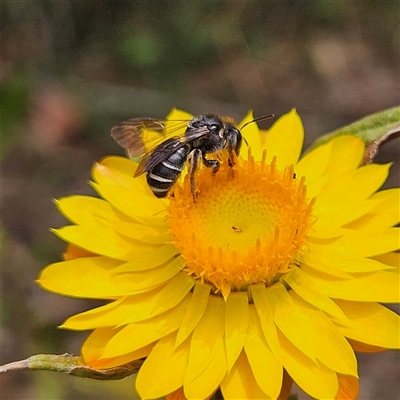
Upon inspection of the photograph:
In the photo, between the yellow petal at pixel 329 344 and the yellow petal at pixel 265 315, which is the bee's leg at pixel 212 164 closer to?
the yellow petal at pixel 265 315

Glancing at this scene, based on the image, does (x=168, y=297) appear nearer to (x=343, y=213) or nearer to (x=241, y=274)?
(x=241, y=274)

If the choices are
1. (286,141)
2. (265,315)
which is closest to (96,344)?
(265,315)

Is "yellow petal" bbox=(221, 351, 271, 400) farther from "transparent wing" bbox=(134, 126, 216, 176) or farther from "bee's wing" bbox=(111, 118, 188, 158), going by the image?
"bee's wing" bbox=(111, 118, 188, 158)

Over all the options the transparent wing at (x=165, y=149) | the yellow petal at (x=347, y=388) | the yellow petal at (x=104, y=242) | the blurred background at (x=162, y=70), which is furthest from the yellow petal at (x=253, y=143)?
the blurred background at (x=162, y=70)

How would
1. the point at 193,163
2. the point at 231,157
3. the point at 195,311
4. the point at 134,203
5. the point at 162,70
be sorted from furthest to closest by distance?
the point at 162,70 → the point at 134,203 → the point at 231,157 → the point at 193,163 → the point at 195,311

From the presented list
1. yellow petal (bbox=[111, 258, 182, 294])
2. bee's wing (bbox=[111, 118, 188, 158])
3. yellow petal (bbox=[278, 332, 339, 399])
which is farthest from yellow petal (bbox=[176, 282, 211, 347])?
bee's wing (bbox=[111, 118, 188, 158])

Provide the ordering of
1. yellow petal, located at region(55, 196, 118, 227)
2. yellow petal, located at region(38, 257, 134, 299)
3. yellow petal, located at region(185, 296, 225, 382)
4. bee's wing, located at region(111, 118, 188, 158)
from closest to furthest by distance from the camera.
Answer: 1. yellow petal, located at region(185, 296, 225, 382)
2. yellow petal, located at region(38, 257, 134, 299)
3. yellow petal, located at region(55, 196, 118, 227)
4. bee's wing, located at region(111, 118, 188, 158)

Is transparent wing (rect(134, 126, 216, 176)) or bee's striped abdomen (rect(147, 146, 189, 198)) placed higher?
transparent wing (rect(134, 126, 216, 176))
